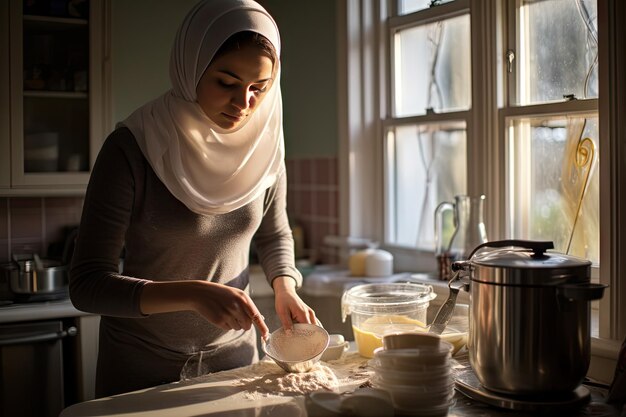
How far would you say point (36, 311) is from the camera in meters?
2.39

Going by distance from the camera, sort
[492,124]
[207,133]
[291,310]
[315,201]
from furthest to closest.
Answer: [315,201]
[492,124]
[207,133]
[291,310]

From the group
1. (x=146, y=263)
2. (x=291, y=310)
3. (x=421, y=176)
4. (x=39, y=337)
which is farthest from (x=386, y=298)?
(x=39, y=337)

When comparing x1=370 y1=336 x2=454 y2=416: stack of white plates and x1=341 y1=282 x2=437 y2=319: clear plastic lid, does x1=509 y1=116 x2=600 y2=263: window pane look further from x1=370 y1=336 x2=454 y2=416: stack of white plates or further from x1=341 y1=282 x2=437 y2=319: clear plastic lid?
x1=370 y1=336 x2=454 y2=416: stack of white plates

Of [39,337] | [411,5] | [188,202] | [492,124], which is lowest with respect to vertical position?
[39,337]

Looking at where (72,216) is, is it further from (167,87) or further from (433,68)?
(433,68)

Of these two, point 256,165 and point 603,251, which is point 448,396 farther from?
point 256,165

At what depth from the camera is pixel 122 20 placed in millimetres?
2924

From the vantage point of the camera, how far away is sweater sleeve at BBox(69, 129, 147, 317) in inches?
51.3

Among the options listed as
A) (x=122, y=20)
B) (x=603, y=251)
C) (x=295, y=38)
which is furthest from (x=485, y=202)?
(x=122, y=20)

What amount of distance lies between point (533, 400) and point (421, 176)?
1.50 m

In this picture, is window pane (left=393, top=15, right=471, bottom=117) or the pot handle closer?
the pot handle

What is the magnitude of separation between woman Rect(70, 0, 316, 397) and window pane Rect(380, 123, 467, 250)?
95cm

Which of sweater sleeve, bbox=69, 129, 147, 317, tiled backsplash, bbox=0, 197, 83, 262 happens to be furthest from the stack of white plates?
tiled backsplash, bbox=0, 197, 83, 262

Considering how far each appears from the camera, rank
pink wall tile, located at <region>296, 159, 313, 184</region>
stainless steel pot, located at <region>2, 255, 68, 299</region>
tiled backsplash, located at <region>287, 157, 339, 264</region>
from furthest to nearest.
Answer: pink wall tile, located at <region>296, 159, 313, 184</region>
tiled backsplash, located at <region>287, 157, 339, 264</region>
stainless steel pot, located at <region>2, 255, 68, 299</region>
